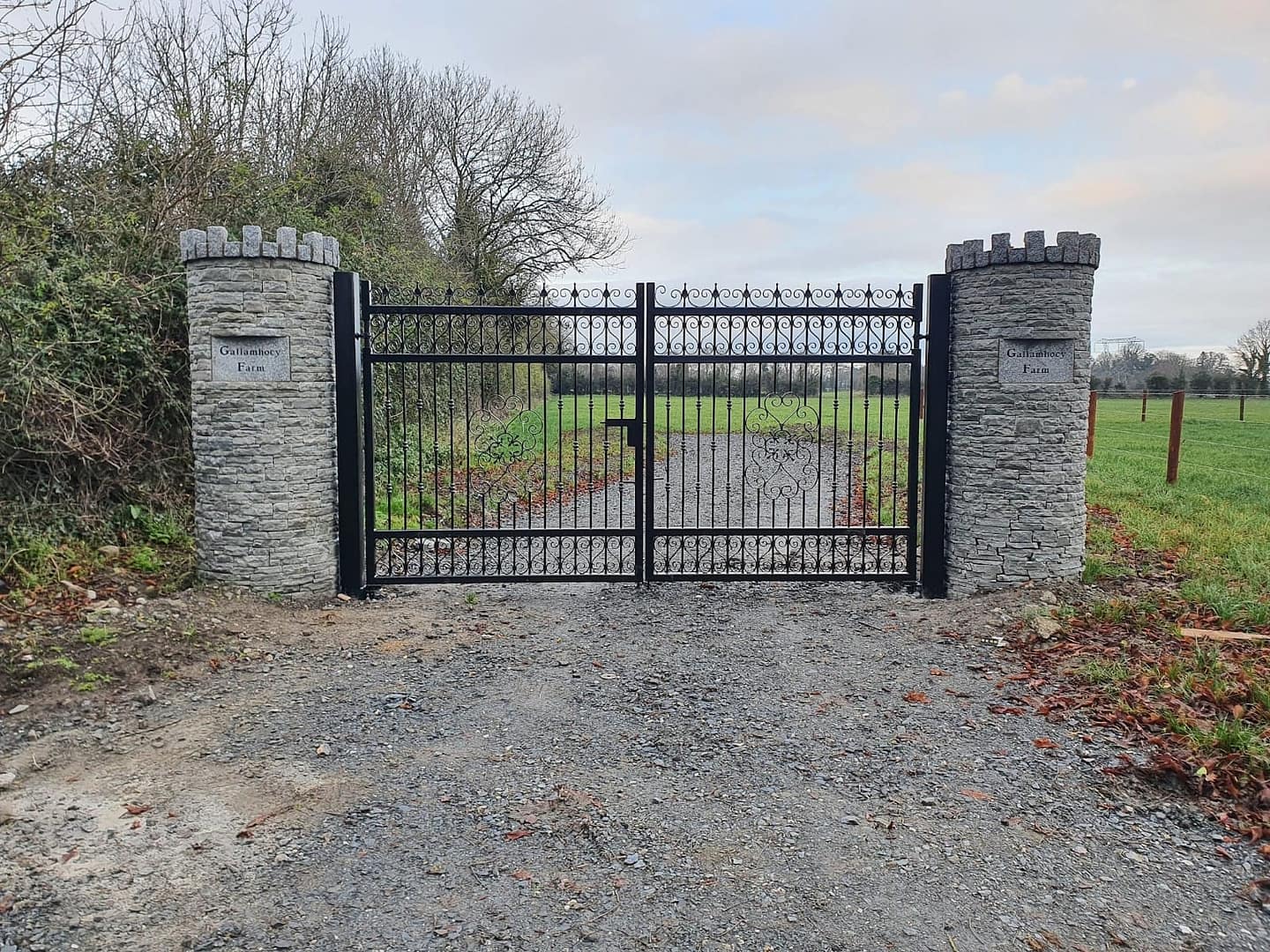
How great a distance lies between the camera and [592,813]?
3.31 metres

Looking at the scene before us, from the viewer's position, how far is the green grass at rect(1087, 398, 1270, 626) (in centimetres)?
594

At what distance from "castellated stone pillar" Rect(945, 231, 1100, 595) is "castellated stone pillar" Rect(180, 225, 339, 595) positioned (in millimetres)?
4818

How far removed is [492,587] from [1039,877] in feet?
16.0

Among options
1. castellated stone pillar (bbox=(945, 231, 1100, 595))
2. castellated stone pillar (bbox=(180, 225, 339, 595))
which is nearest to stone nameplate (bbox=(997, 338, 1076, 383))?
castellated stone pillar (bbox=(945, 231, 1100, 595))

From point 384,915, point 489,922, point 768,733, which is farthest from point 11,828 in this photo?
point 768,733

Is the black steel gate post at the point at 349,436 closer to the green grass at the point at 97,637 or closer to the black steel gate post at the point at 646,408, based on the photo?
the green grass at the point at 97,637

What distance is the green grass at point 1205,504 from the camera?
594 centimetres

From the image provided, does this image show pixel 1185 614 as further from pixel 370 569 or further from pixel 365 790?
pixel 370 569

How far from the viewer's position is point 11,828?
3154mm

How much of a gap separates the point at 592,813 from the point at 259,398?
4.17 metres

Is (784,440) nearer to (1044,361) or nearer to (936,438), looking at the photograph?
(936,438)

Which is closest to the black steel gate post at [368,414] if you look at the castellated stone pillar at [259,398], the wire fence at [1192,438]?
the castellated stone pillar at [259,398]

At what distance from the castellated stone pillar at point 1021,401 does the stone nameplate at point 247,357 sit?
5048 millimetres

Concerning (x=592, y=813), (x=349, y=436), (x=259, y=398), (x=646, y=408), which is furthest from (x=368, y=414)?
(x=592, y=813)
